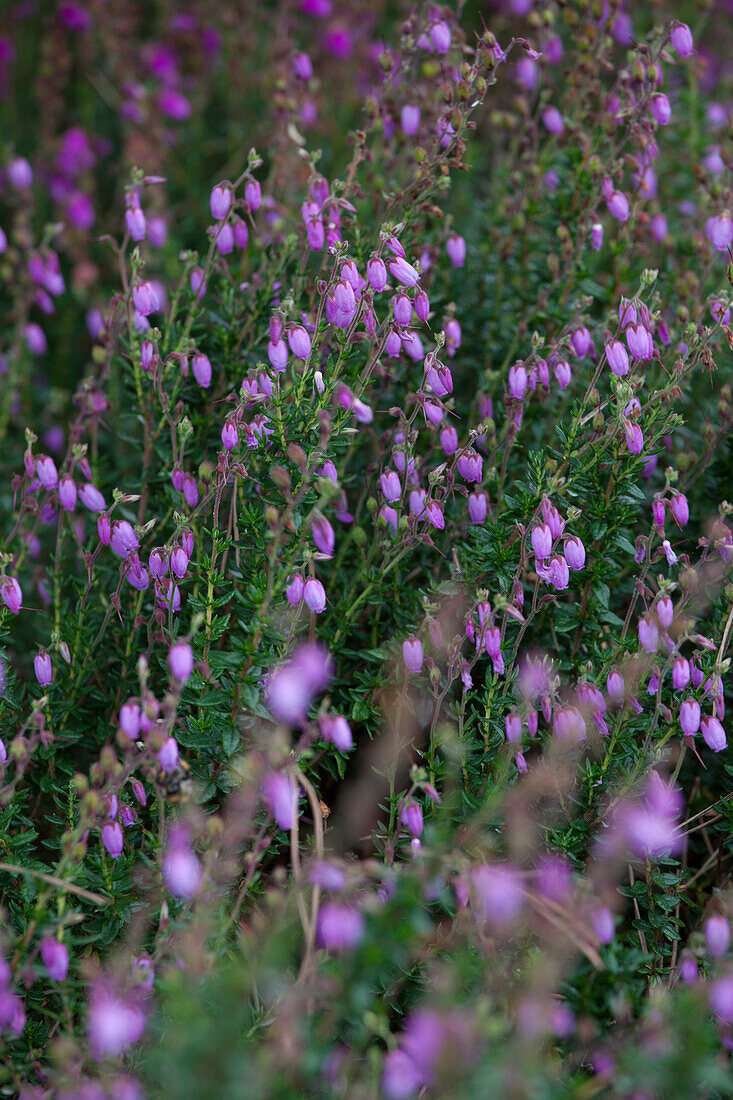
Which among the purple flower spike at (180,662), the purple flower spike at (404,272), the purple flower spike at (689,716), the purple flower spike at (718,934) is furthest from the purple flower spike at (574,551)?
the purple flower spike at (180,662)

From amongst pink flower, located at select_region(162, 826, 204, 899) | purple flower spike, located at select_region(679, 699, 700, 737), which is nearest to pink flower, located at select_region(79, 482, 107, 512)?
pink flower, located at select_region(162, 826, 204, 899)

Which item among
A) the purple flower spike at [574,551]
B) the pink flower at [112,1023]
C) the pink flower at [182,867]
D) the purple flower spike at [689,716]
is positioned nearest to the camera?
the pink flower at [112,1023]

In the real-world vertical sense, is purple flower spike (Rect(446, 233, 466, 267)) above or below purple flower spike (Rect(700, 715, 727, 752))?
above

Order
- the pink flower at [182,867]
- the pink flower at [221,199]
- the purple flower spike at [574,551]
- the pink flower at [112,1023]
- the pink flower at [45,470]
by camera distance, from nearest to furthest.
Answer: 1. the pink flower at [112,1023]
2. the pink flower at [182,867]
3. the purple flower spike at [574,551]
4. the pink flower at [45,470]
5. the pink flower at [221,199]

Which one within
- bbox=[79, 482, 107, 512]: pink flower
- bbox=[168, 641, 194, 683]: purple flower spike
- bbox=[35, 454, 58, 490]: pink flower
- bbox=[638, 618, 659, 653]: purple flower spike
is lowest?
bbox=[79, 482, 107, 512]: pink flower

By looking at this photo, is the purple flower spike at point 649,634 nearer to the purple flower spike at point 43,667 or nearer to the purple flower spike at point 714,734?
the purple flower spike at point 714,734

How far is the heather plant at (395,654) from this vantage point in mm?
1902

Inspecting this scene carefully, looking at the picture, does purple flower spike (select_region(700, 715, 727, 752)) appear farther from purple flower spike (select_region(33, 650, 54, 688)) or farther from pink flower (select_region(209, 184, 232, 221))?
pink flower (select_region(209, 184, 232, 221))

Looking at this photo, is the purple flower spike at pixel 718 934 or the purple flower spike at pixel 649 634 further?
the purple flower spike at pixel 649 634

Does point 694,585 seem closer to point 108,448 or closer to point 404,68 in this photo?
point 404,68

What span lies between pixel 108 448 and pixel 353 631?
1491 millimetres

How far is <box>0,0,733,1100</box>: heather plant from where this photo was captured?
6.24 feet

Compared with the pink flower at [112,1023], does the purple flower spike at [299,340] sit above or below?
above

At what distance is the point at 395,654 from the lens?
2660 millimetres
